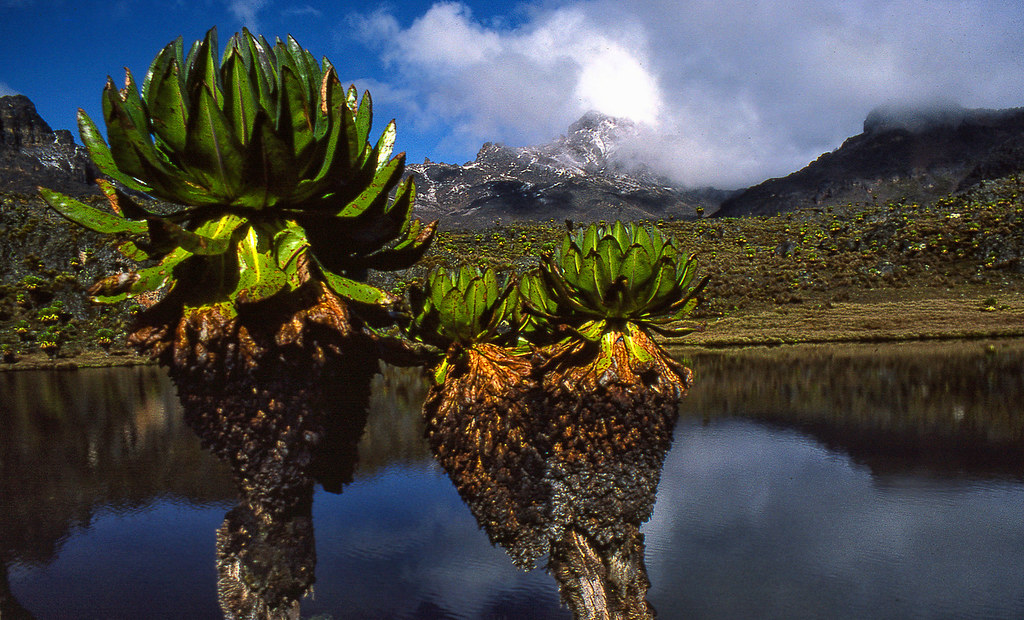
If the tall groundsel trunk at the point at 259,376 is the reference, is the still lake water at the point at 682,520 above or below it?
below

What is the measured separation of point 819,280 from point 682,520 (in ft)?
109

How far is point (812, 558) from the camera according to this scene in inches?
197

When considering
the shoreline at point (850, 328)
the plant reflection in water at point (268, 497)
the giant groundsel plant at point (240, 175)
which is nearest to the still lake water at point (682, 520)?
the plant reflection in water at point (268, 497)

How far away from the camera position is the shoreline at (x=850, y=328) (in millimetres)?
19188

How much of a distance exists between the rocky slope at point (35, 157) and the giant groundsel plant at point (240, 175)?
62407mm

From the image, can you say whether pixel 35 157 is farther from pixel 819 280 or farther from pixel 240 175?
pixel 240 175

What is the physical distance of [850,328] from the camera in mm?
22281

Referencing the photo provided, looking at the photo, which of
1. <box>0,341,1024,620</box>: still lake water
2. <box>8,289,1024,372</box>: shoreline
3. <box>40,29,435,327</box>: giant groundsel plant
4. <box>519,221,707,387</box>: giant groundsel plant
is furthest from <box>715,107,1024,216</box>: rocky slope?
<box>40,29,435,327</box>: giant groundsel plant

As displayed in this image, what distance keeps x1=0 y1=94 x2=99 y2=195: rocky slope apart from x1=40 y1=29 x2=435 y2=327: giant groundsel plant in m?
62.4

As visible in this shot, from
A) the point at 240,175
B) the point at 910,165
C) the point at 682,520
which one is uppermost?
the point at 910,165

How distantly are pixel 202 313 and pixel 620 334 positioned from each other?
6.06ft

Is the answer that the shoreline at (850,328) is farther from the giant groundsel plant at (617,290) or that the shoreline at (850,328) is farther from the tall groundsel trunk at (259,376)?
the tall groundsel trunk at (259,376)

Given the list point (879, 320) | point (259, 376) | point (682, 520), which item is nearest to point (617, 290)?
point (259, 376)

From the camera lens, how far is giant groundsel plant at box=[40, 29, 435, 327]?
2.13 meters
